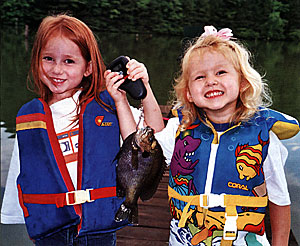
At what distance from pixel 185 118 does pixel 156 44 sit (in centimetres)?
485

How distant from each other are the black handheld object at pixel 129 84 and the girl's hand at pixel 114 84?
0.02 metres

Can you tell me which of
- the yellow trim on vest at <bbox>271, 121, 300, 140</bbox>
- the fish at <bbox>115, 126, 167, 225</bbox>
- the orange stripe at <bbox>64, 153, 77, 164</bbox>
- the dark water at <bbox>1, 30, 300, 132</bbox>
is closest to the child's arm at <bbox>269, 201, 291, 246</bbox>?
the yellow trim on vest at <bbox>271, 121, 300, 140</bbox>

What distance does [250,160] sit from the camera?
5.13ft

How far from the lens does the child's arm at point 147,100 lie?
1.54 metres

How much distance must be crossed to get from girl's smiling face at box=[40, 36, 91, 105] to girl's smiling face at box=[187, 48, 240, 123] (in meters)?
0.53

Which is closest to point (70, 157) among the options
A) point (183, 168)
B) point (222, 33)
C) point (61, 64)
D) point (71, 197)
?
point (71, 197)

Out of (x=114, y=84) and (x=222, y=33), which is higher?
(x=222, y=33)

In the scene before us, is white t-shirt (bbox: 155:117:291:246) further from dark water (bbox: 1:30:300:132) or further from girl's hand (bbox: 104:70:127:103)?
dark water (bbox: 1:30:300:132)

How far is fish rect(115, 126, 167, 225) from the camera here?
4.52 feet

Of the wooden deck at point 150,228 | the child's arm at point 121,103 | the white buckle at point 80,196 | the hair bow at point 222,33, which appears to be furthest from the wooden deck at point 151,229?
the hair bow at point 222,33

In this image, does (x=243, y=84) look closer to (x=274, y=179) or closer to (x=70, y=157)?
(x=274, y=179)

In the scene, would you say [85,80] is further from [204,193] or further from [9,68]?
[9,68]

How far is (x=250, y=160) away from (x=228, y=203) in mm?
214

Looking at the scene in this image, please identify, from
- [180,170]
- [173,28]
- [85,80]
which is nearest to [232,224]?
[180,170]
